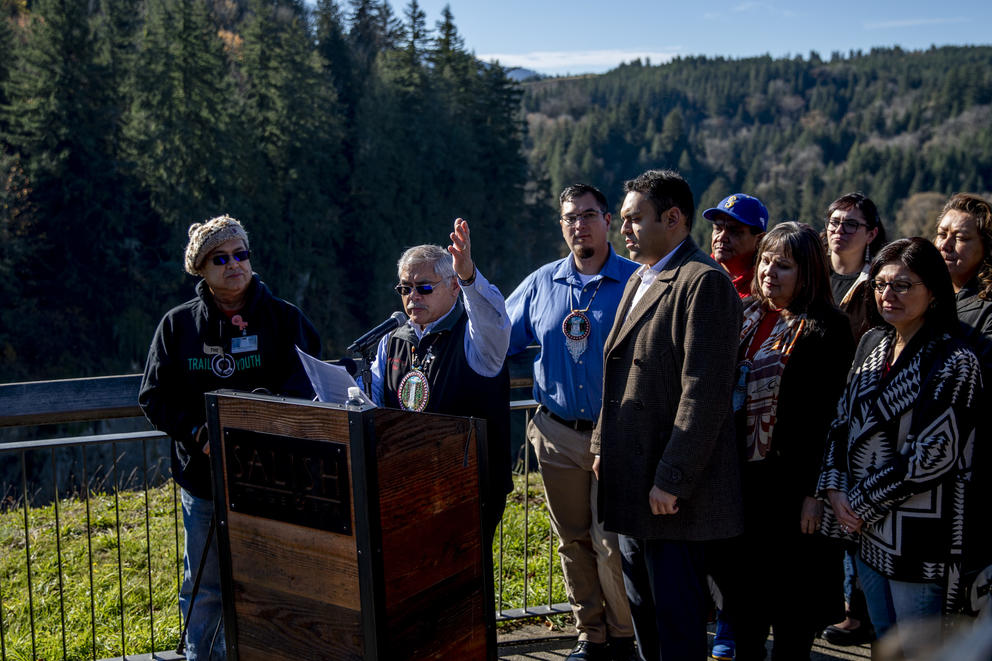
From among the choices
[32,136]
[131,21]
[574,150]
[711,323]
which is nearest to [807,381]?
[711,323]

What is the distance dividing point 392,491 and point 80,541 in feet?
13.6

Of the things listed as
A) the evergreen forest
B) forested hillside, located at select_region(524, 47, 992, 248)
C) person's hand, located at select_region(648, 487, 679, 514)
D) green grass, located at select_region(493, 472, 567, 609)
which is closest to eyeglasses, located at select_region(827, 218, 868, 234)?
person's hand, located at select_region(648, 487, 679, 514)

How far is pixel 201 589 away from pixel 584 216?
88.8 inches

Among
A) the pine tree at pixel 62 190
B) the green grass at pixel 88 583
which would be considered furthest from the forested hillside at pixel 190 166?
the green grass at pixel 88 583

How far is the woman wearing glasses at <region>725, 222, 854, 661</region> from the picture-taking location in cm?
302

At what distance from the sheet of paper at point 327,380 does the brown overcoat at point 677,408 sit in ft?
3.27

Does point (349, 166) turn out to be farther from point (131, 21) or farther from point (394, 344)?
point (394, 344)

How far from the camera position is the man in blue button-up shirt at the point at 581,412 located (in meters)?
3.44

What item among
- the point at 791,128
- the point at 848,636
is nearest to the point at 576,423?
the point at 848,636

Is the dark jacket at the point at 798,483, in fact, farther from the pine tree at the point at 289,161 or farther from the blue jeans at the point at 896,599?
the pine tree at the point at 289,161

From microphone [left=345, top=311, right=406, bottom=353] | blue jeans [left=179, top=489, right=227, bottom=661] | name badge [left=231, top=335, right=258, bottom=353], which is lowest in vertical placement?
blue jeans [left=179, top=489, right=227, bottom=661]

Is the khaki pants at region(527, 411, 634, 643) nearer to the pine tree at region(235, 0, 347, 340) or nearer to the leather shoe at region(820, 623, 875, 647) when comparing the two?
the leather shoe at region(820, 623, 875, 647)

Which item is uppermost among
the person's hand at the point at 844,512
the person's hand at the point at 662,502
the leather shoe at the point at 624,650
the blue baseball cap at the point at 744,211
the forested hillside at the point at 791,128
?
the forested hillside at the point at 791,128

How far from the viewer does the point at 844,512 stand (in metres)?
2.79
